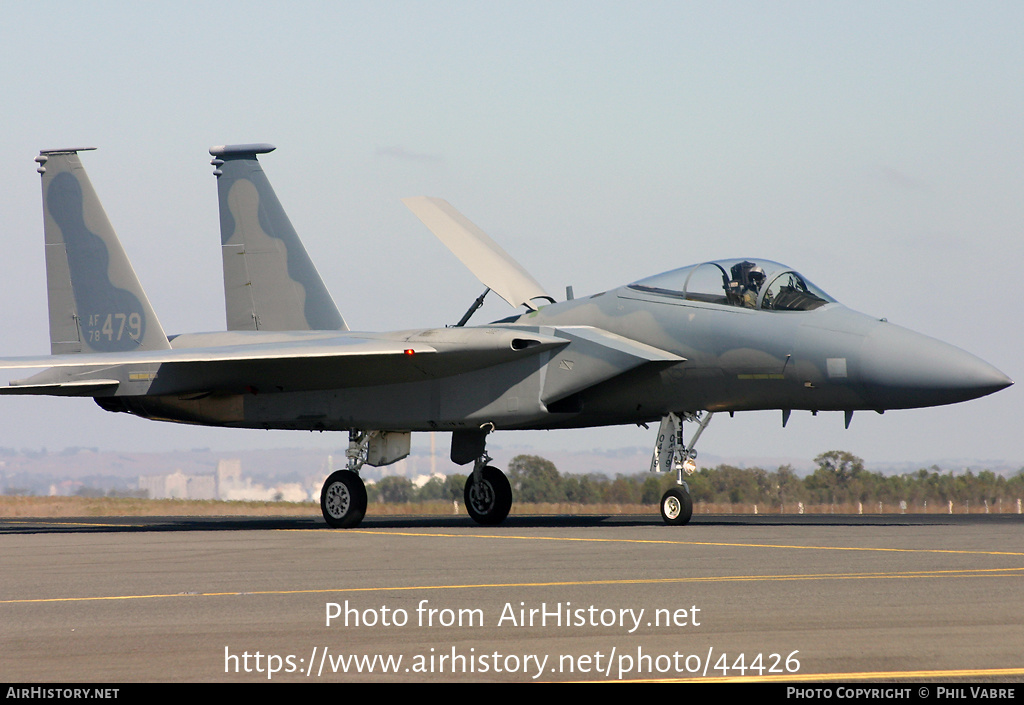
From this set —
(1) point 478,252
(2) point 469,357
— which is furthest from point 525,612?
(1) point 478,252

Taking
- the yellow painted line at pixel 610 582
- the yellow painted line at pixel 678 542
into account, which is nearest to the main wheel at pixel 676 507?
the yellow painted line at pixel 678 542

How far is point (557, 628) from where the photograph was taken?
618cm

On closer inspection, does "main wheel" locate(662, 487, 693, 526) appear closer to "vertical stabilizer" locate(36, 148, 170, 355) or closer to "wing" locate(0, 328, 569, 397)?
"wing" locate(0, 328, 569, 397)

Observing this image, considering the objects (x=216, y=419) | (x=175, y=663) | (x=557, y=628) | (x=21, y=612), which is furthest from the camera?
(x=216, y=419)

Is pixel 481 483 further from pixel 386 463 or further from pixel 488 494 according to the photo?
pixel 386 463

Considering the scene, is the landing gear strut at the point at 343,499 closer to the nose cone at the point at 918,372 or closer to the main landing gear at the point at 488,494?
the main landing gear at the point at 488,494

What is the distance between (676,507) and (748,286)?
295cm

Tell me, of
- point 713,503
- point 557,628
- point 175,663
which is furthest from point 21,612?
point 713,503

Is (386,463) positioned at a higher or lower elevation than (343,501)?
higher

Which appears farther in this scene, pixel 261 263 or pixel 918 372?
pixel 261 263

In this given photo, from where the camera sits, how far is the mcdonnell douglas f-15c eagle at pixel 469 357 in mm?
14375

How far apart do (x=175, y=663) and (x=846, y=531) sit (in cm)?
1030

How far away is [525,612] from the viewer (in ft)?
22.2
